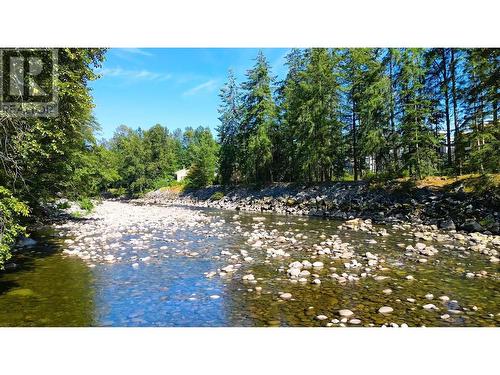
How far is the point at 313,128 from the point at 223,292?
23625 millimetres

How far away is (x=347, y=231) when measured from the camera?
14.9 metres

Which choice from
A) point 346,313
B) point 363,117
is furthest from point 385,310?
point 363,117

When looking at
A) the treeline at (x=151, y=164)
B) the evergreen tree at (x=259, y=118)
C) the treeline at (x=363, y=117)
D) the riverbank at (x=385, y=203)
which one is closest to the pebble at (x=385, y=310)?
the riverbank at (x=385, y=203)

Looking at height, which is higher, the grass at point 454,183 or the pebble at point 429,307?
the grass at point 454,183

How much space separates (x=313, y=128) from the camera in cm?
2889

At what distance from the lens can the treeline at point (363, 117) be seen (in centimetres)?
1802

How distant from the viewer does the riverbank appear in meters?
15.2

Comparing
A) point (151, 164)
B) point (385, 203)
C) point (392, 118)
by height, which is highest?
point (392, 118)

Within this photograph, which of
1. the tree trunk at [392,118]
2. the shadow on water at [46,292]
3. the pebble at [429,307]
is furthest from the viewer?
the tree trunk at [392,118]

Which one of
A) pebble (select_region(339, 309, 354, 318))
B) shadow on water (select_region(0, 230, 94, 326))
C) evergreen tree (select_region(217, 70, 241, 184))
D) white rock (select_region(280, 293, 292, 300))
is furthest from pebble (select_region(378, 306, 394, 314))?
evergreen tree (select_region(217, 70, 241, 184))

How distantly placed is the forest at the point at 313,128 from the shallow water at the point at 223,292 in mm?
1249

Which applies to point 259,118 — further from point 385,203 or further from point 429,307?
point 429,307

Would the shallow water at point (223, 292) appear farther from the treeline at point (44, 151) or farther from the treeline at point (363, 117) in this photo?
the treeline at point (363, 117)

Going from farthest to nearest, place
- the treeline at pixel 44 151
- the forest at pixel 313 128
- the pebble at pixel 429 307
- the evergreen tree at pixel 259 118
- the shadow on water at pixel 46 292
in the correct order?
the evergreen tree at pixel 259 118 < the forest at pixel 313 128 < the treeline at pixel 44 151 < the pebble at pixel 429 307 < the shadow on water at pixel 46 292
